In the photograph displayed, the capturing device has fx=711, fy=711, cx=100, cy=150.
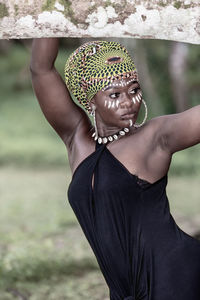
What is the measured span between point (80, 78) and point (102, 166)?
46cm

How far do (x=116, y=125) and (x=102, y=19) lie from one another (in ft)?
1.74

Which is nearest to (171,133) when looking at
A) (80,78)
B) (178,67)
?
(80,78)

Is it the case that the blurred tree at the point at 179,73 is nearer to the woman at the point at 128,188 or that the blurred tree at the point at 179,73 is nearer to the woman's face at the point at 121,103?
the woman at the point at 128,188

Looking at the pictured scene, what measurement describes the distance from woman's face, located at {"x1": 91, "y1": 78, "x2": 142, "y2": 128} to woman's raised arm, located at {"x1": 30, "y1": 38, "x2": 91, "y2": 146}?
12.0 inches

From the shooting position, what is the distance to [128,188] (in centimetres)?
305

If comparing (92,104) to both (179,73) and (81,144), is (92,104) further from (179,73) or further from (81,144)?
(179,73)

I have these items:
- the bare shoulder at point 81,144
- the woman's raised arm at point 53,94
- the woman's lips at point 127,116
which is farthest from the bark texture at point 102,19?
the bare shoulder at point 81,144

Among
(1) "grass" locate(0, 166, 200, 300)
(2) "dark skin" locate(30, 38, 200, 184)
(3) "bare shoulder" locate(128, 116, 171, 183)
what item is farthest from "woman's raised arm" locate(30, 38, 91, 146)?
(1) "grass" locate(0, 166, 200, 300)

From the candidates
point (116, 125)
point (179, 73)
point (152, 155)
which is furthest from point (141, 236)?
point (179, 73)

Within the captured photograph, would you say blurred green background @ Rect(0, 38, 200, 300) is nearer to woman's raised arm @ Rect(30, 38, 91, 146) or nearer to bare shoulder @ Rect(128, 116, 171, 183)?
woman's raised arm @ Rect(30, 38, 91, 146)

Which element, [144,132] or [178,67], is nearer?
[144,132]

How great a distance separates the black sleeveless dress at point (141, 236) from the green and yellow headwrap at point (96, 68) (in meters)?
0.35

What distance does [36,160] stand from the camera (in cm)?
1218

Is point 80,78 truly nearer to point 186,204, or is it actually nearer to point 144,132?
point 144,132
